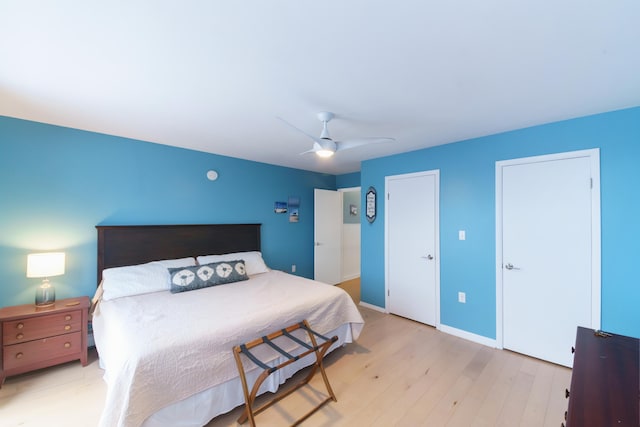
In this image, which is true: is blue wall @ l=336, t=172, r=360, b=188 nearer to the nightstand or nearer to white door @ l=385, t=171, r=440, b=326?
white door @ l=385, t=171, r=440, b=326

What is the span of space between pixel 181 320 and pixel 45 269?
4.89 ft

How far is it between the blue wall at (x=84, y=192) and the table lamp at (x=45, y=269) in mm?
231

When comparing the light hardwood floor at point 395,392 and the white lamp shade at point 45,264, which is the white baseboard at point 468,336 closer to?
the light hardwood floor at point 395,392

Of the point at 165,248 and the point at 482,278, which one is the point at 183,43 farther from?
the point at 482,278

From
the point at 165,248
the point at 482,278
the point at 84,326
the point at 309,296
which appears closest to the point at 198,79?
the point at 309,296

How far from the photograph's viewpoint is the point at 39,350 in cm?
227

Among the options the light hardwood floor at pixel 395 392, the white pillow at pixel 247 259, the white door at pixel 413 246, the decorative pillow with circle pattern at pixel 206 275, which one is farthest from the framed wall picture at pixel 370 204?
the decorative pillow with circle pattern at pixel 206 275

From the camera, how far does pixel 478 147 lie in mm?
3020

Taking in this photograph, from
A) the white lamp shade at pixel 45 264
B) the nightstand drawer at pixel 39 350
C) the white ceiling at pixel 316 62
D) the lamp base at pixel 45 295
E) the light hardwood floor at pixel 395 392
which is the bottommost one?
the light hardwood floor at pixel 395 392

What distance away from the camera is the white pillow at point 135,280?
2.57m

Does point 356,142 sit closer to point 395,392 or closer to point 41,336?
point 395,392

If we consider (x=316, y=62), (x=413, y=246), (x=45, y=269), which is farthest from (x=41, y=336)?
(x=413, y=246)

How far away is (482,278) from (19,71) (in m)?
4.30

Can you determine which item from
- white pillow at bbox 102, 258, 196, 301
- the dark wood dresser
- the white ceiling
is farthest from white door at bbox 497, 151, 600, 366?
white pillow at bbox 102, 258, 196, 301
